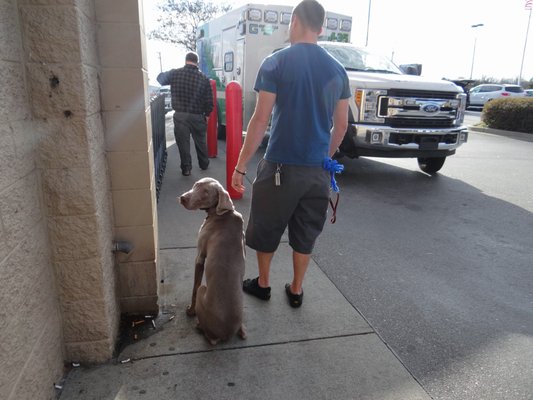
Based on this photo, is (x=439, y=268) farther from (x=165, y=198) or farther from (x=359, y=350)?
(x=165, y=198)

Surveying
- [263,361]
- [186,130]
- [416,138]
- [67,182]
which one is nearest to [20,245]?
[67,182]

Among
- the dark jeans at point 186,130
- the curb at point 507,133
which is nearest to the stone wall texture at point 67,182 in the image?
the dark jeans at point 186,130

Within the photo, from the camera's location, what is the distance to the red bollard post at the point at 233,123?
5781 mm

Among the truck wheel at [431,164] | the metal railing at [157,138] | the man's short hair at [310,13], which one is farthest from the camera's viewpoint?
the truck wheel at [431,164]

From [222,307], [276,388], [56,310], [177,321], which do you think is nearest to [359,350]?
[276,388]

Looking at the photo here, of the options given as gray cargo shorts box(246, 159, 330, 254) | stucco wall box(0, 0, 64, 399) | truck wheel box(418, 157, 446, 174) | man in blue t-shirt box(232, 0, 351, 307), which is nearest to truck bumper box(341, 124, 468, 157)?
truck wheel box(418, 157, 446, 174)

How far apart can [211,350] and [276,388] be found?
20.5 inches

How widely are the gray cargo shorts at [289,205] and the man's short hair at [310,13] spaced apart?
97 centimetres

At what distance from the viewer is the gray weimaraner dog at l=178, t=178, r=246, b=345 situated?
259 cm

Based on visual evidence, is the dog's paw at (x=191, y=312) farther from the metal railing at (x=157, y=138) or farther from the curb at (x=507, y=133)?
the curb at (x=507, y=133)

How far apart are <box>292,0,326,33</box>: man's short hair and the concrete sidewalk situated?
6.86 ft

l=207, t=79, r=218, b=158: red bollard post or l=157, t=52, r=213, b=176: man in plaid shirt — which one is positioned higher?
l=157, t=52, r=213, b=176: man in plaid shirt

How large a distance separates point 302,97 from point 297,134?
25 cm

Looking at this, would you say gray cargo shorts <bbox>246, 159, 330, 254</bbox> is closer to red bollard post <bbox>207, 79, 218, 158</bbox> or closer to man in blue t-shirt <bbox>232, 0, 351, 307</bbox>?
man in blue t-shirt <bbox>232, 0, 351, 307</bbox>
